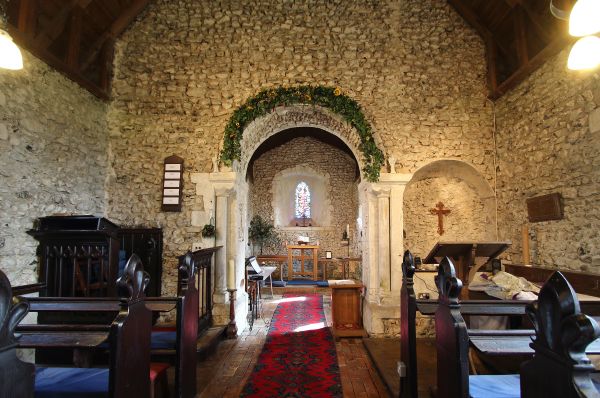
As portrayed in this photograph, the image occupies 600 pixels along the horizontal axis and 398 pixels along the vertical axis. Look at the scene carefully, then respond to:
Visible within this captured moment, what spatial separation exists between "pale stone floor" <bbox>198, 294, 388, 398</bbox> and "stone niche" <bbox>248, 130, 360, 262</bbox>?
230 inches

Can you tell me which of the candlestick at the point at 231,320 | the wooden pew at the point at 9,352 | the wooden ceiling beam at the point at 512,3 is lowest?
the candlestick at the point at 231,320

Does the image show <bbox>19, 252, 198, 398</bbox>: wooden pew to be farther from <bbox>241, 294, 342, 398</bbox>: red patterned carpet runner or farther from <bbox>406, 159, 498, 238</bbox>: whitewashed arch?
<bbox>406, 159, 498, 238</bbox>: whitewashed arch

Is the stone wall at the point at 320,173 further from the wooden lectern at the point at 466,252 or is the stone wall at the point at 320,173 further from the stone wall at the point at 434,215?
the wooden lectern at the point at 466,252

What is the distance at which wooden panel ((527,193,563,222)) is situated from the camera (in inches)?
165

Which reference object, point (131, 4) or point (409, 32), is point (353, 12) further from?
point (131, 4)

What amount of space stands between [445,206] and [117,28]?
247 inches

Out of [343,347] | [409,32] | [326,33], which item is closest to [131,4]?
[326,33]

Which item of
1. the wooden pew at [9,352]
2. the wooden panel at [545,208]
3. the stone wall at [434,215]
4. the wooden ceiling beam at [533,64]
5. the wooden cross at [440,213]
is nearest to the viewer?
the wooden pew at [9,352]

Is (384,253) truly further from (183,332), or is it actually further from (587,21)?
(587,21)

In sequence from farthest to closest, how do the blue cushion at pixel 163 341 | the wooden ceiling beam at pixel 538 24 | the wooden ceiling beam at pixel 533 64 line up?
the wooden ceiling beam at pixel 538 24 → the wooden ceiling beam at pixel 533 64 → the blue cushion at pixel 163 341

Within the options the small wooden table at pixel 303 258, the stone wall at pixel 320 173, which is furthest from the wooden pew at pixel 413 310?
the stone wall at pixel 320 173

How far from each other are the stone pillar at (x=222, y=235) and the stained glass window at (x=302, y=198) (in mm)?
6432

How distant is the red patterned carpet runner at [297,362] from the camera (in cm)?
337

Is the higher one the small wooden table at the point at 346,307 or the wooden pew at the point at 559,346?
the wooden pew at the point at 559,346
